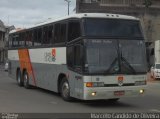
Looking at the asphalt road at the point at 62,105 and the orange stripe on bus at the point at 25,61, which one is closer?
the asphalt road at the point at 62,105

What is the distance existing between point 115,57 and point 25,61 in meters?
9.14

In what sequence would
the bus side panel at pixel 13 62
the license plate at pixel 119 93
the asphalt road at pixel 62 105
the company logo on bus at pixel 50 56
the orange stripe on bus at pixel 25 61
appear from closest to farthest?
1. the asphalt road at pixel 62 105
2. the license plate at pixel 119 93
3. the company logo on bus at pixel 50 56
4. the orange stripe on bus at pixel 25 61
5. the bus side panel at pixel 13 62

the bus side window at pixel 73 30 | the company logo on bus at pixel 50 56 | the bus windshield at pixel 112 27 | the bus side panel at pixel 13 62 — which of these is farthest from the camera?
the bus side panel at pixel 13 62

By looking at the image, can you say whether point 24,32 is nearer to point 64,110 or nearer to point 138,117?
point 64,110

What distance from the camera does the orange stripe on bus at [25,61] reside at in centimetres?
2338

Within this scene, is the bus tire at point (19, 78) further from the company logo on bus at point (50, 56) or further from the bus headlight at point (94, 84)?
the bus headlight at point (94, 84)

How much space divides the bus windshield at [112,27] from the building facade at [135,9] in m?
39.1

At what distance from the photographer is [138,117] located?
43.7ft

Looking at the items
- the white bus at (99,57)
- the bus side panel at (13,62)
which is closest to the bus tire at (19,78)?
the bus side panel at (13,62)

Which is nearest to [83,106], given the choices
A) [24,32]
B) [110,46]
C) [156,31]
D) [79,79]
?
[79,79]

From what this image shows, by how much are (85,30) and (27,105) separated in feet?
11.4

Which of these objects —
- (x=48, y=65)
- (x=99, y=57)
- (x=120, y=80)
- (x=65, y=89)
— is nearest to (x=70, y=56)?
(x=65, y=89)

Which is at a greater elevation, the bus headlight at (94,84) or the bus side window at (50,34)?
the bus side window at (50,34)

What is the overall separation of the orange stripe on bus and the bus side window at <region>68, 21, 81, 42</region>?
19.9 ft
